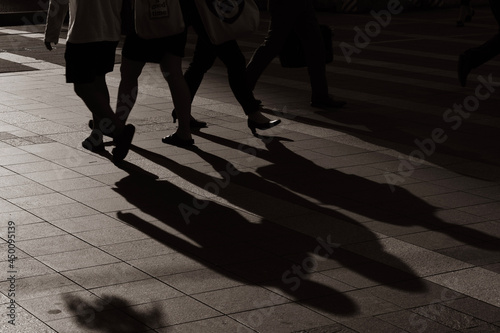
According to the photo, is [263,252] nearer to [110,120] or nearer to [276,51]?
[110,120]

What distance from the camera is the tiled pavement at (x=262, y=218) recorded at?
4684 mm

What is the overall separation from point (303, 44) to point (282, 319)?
5.78m

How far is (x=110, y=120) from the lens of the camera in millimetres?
7848

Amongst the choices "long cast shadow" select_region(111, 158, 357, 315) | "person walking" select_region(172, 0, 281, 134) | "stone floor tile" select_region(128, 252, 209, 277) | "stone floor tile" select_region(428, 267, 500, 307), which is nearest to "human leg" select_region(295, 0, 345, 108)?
"person walking" select_region(172, 0, 281, 134)

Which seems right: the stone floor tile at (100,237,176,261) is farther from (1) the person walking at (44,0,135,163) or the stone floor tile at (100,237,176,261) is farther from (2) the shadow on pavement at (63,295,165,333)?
(1) the person walking at (44,0,135,163)

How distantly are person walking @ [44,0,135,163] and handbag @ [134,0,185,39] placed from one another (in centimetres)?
18

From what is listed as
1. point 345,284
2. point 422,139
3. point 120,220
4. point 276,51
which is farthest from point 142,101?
point 345,284

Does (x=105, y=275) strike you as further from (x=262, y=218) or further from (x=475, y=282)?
Result: (x=475, y=282)

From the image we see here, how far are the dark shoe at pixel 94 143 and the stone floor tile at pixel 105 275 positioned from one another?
2.91 meters

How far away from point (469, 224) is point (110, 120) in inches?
120

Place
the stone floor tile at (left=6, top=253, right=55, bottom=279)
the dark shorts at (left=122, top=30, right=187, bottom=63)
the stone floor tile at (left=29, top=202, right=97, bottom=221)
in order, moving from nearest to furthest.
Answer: the stone floor tile at (left=6, top=253, right=55, bottom=279) < the stone floor tile at (left=29, top=202, right=97, bottom=221) < the dark shorts at (left=122, top=30, right=187, bottom=63)

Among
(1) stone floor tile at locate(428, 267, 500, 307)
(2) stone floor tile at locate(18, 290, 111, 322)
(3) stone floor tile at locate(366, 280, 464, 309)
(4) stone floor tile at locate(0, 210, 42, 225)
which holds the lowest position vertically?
(4) stone floor tile at locate(0, 210, 42, 225)

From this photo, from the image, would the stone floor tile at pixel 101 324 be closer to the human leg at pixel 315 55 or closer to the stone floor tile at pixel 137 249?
the stone floor tile at pixel 137 249

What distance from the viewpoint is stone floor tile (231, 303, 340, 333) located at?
447 centimetres
